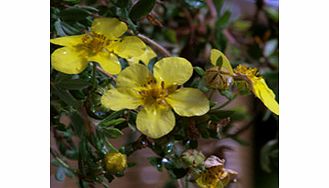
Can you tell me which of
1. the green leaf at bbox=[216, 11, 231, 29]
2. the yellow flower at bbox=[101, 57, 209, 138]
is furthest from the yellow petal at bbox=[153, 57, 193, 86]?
the green leaf at bbox=[216, 11, 231, 29]

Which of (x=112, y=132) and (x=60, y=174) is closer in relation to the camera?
(x=112, y=132)

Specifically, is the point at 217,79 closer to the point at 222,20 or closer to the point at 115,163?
the point at 115,163

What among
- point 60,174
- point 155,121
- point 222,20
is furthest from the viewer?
point 222,20

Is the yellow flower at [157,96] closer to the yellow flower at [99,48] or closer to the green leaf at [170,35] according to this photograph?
the yellow flower at [99,48]

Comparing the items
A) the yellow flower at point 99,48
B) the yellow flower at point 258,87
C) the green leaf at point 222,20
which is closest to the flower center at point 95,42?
the yellow flower at point 99,48

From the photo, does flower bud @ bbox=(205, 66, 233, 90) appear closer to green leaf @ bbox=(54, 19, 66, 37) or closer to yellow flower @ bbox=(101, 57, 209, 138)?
yellow flower @ bbox=(101, 57, 209, 138)

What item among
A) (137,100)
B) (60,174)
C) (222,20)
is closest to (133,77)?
(137,100)

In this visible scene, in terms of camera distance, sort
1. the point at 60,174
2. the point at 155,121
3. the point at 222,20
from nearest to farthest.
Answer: the point at 155,121
the point at 60,174
the point at 222,20
